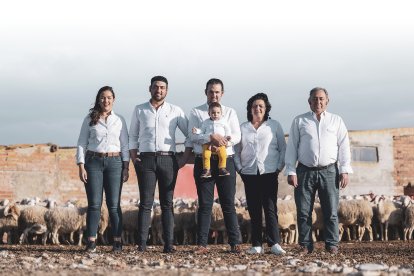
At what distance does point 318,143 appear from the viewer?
30.2ft

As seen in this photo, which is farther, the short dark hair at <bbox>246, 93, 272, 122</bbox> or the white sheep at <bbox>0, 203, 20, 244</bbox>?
the white sheep at <bbox>0, 203, 20, 244</bbox>

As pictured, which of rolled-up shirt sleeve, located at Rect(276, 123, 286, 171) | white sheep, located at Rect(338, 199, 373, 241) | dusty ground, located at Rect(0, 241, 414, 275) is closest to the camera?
dusty ground, located at Rect(0, 241, 414, 275)

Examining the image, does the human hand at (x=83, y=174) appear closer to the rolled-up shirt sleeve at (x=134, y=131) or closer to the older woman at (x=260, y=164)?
the rolled-up shirt sleeve at (x=134, y=131)

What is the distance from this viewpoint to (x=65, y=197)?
27078 millimetres

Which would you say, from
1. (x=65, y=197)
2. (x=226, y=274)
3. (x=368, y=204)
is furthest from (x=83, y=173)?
(x=65, y=197)

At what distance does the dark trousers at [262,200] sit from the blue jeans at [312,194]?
1.06 ft

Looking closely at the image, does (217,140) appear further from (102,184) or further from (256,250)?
(102,184)

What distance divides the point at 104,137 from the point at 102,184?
24.9 inches

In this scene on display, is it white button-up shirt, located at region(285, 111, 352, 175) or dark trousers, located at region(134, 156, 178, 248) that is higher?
white button-up shirt, located at region(285, 111, 352, 175)

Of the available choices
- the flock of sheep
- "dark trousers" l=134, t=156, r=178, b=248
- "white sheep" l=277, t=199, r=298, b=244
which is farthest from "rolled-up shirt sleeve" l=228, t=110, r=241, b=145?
"white sheep" l=277, t=199, r=298, b=244

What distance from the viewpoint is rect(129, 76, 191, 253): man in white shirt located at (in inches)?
366

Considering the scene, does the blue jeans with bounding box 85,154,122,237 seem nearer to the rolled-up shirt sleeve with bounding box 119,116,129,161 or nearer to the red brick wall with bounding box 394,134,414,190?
the rolled-up shirt sleeve with bounding box 119,116,129,161

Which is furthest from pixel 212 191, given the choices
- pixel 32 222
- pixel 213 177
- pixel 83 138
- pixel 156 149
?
pixel 32 222

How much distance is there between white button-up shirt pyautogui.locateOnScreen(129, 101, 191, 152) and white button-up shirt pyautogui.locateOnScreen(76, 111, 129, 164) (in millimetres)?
192
